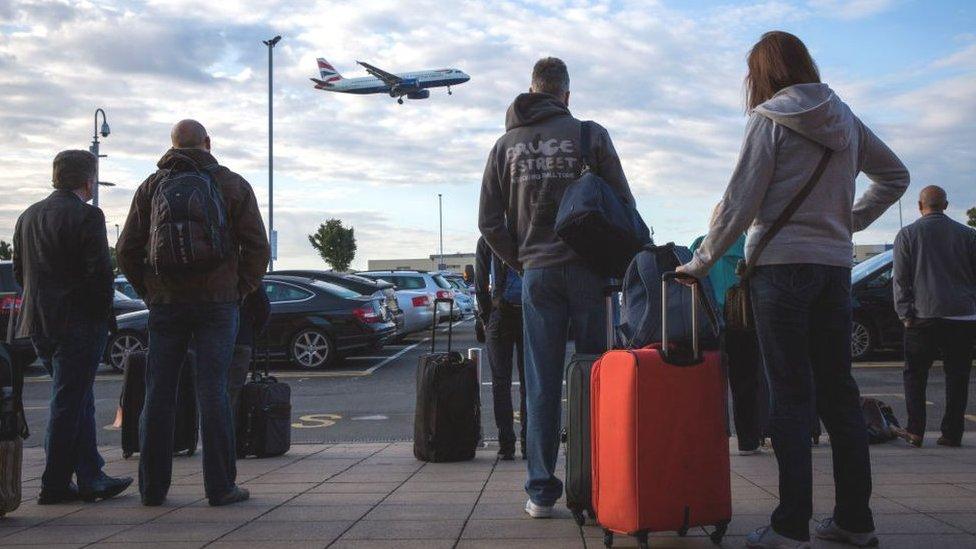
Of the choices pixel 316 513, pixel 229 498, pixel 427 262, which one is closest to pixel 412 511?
pixel 316 513

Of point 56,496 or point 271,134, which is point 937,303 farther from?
point 271,134

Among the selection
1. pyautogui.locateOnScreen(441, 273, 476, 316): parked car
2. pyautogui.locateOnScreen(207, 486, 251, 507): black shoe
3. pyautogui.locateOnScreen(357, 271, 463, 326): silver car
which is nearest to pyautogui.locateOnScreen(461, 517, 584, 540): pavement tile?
pyautogui.locateOnScreen(207, 486, 251, 507): black shoe

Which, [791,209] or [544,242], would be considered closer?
[791,209]

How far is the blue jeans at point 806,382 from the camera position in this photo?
160 inches

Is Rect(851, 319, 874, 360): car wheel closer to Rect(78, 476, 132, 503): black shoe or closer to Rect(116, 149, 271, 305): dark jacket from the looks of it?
Rect(116, 149, 271, 305): dark jacket

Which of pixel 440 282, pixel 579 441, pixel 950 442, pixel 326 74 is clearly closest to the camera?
pixel 579 441

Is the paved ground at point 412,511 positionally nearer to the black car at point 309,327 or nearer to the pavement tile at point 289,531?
→ the pavement tile at point 289,531

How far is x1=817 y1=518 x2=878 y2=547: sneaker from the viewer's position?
4.05 metres

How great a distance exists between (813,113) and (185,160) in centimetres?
314

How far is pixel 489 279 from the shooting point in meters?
7.22

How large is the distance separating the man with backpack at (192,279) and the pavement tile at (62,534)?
1.88 feet

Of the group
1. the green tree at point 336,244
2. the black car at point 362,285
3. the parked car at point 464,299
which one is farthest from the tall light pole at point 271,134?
the green tree at point 336,244

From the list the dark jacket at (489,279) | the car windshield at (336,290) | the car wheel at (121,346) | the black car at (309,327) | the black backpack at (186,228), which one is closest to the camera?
the black backpack at (186,228)

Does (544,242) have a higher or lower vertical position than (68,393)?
higher
